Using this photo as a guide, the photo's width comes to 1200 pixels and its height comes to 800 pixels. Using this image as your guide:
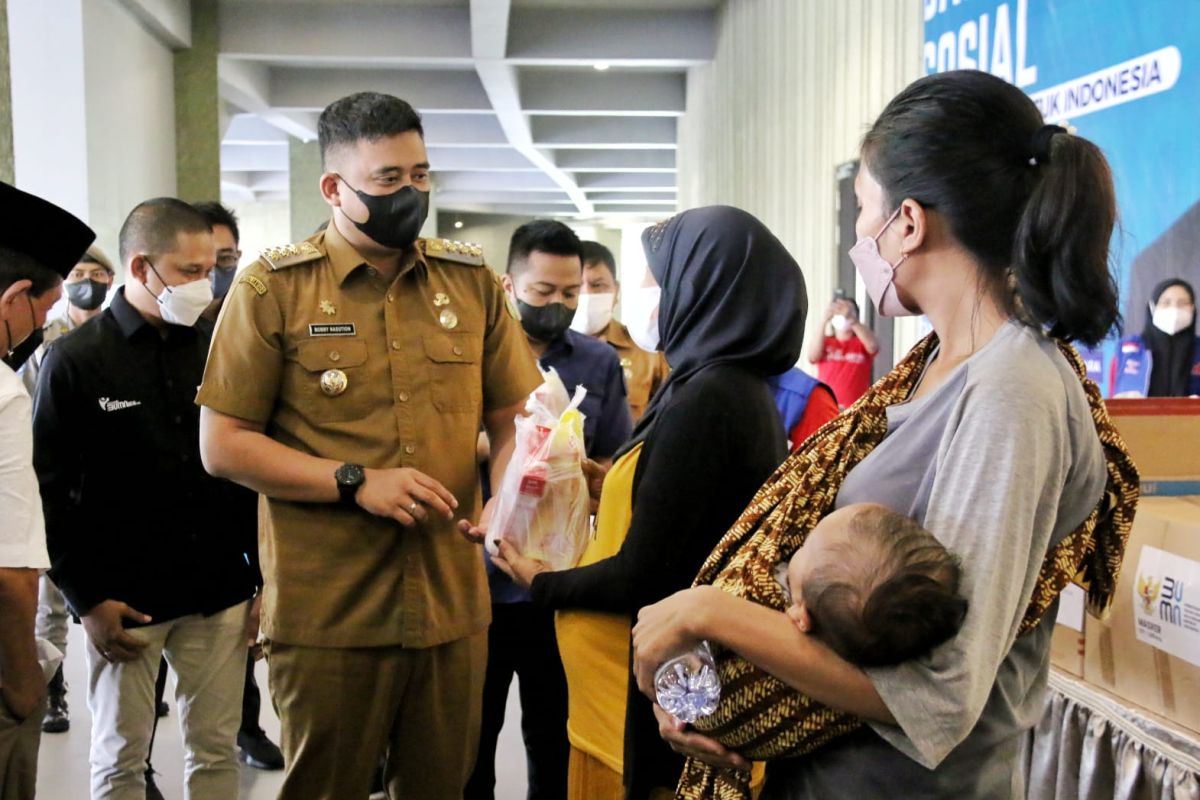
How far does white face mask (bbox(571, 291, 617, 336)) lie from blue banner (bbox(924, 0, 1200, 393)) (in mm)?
1685

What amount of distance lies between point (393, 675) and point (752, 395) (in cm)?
87

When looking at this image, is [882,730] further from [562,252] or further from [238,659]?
[562,252]

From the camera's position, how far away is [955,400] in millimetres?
1001

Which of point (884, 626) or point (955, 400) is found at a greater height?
point (955, 400)

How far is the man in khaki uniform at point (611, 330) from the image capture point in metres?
3.73

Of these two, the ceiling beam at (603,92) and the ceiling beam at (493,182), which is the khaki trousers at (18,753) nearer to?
the ceiling beam at (603,92)

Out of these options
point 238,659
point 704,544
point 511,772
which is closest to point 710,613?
point 704,544

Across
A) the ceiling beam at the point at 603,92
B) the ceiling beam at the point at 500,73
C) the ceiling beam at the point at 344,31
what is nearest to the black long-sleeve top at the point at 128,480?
the ceiling beam at the point at 500,73

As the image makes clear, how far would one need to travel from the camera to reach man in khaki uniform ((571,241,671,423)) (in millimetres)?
3726

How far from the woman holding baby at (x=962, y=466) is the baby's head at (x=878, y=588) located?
0.06 feet

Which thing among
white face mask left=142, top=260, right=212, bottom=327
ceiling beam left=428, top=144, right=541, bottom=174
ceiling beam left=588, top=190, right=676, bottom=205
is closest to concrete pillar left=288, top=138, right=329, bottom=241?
ceiling beam left=428, top=144, right=541, bottom=174

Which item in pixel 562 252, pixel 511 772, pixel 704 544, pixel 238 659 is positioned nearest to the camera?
pixel 704 544

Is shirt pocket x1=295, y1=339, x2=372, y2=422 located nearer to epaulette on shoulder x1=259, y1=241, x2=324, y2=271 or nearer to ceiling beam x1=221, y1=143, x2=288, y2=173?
epaulette on shoulder x1=259, y1=241, x2=324, y2=271

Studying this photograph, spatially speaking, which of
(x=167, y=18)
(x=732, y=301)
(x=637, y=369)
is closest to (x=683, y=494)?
(x=732, y=301)
